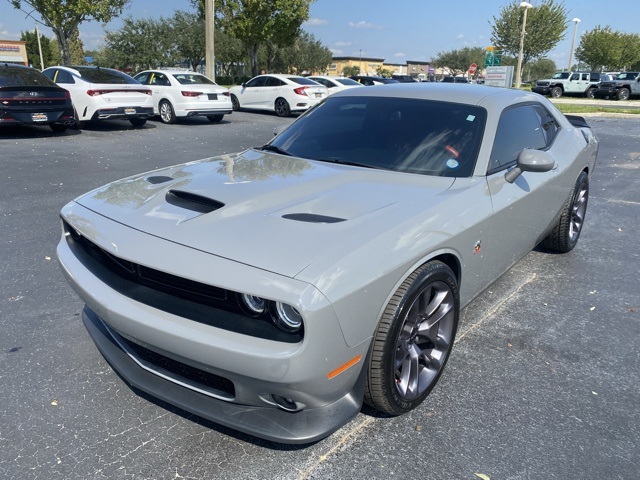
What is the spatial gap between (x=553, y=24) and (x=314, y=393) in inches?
2108

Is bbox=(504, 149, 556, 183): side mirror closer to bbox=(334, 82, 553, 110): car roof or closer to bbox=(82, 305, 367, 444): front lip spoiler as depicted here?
bbox=(334, 82, 553, 110): car roof

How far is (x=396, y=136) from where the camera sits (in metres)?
3.39

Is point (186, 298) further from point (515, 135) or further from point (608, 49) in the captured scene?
point (608, 49)

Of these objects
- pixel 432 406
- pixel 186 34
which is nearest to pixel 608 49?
pixel 186 34

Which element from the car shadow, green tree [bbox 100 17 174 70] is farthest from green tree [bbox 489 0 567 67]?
the car shadow

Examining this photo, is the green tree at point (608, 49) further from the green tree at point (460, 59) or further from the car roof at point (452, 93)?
the car roof at point (452, 93)

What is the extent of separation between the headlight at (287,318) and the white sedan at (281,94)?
15084 millimetres

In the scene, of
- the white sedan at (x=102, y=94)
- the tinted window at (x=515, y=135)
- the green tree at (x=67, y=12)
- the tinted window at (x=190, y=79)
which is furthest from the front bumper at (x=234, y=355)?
the green tree at (x=67, y=12)

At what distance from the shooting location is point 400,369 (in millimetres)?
2520

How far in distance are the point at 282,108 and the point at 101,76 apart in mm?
6063

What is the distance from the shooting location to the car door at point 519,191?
3.20 meters

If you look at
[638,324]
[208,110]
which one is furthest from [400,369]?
[208,110]

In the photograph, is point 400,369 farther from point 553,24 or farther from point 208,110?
point 553,24

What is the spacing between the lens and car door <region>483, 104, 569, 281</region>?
3.20 meters
